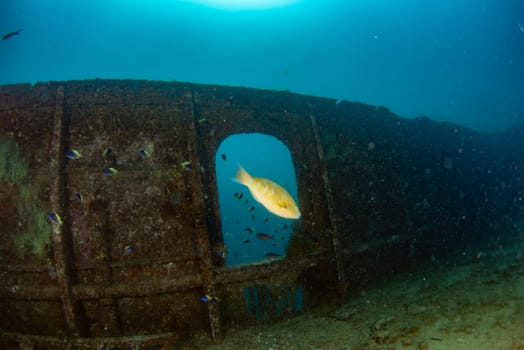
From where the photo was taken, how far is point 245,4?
194 ft

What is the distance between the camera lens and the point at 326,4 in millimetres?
61562

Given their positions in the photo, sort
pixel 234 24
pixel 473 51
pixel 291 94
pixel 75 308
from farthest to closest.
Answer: pixel 234 24 < pixel 473 51 < pixel 291 94 < pixel 75 308

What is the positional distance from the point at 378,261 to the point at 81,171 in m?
7.34

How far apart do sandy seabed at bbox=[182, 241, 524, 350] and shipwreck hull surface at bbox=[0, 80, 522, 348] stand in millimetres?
485

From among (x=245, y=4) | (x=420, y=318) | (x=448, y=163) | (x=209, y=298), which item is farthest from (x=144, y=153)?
(x=245, y=4)

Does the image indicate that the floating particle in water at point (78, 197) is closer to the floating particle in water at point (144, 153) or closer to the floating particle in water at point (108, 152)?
the floating particle in water at point (108, 152)

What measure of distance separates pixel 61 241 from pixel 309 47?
8582cm

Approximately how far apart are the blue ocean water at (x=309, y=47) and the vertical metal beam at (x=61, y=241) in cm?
5112

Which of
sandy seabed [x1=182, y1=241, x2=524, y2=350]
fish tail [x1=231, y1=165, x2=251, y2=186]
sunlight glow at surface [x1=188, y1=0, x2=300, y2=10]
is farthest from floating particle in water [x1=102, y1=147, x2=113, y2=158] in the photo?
sunlight glow at surface [x1=188, y1=0, x2=300, y2=10]

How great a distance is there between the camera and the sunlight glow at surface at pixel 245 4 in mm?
58156

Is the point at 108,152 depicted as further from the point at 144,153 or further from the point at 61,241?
the point at 61,241

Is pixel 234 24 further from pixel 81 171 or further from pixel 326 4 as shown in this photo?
pixel 81 171

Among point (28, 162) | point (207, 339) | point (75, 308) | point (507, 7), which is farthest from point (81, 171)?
point (507, 7)

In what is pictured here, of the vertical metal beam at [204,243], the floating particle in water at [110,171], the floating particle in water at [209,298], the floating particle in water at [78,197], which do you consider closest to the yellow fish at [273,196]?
the vertical metal beam at [204,243]
